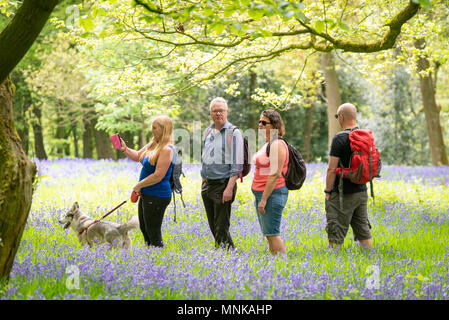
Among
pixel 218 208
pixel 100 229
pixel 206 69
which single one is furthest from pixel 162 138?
pixel 206 69

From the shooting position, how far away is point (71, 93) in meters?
22.4

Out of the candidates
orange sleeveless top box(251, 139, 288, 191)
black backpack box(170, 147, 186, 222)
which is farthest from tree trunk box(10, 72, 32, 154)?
orange sleeveless top box(251, 139, 288, 191)

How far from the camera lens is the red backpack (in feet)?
19.6

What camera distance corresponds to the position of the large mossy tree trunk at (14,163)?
4.14 meters

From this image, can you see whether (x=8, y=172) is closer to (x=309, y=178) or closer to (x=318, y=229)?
(x=318, y=229)

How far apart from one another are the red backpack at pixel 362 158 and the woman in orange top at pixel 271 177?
96cm

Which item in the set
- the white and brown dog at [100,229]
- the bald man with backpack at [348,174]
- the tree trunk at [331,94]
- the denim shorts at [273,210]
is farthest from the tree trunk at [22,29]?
the tree trunk at [331,94]

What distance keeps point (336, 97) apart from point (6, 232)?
48.3 ft

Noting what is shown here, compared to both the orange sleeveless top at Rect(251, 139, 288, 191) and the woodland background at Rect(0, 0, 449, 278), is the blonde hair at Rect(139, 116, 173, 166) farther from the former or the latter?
the woodland background at Rect(0, 0, 449, 278)

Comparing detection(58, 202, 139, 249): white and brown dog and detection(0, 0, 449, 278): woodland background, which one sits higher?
detection(0, 0, 449, 278): woodland background

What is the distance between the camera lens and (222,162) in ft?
20.3

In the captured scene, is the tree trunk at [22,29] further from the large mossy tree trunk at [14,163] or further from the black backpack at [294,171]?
the black backpack at [294,171]

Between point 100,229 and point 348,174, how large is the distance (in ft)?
11.1

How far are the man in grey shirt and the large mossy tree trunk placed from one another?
251 centimetres
